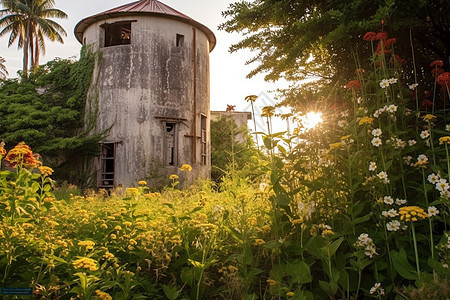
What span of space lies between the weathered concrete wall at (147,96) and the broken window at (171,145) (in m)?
0.14

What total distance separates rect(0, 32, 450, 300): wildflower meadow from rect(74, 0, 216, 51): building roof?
11.2 metres

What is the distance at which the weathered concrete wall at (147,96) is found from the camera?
12562mm

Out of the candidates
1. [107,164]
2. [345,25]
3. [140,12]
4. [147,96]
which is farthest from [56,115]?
[345,25]

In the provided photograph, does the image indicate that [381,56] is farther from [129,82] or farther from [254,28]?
[129,82]

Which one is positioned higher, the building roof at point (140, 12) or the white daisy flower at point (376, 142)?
the building roof at point (140, 12)

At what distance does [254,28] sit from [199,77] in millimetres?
8790

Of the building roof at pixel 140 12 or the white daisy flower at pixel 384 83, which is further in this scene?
the building roof at pixel 140 12

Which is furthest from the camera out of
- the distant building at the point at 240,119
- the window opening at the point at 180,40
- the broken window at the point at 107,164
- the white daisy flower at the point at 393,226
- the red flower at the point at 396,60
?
the distant building at the point at 240,119

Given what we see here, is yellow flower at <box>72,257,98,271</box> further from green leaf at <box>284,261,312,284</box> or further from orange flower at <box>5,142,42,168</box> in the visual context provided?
orange flower at <box>5,142,42,168</box>

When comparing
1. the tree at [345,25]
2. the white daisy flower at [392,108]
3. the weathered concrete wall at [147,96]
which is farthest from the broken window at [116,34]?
the white daisy flower at [392,108]

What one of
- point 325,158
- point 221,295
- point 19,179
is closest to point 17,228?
point 19,179

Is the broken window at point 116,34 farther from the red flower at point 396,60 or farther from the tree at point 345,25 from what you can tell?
the red flower at point 396,60

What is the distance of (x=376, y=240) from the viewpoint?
2.70 meters

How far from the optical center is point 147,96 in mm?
12797
